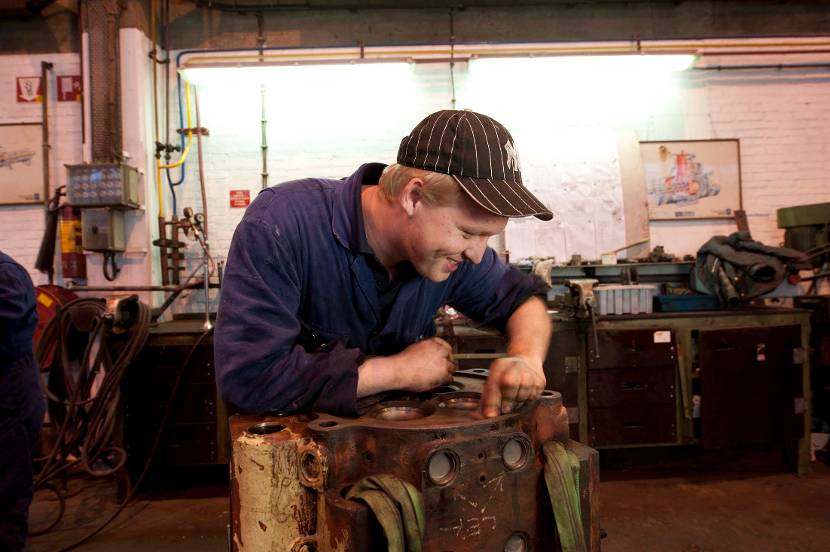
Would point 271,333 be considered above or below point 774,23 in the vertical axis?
below

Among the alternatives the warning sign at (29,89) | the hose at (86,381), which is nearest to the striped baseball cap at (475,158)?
the hose at (86,381)

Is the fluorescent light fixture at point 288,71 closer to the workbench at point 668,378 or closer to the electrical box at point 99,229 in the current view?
the electrical box at point 99,229

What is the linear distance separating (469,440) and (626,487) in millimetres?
2790

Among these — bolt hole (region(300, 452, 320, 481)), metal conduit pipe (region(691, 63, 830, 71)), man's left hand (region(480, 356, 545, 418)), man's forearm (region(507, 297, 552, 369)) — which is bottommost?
bolt hole (region(300, 452, 320, 481))

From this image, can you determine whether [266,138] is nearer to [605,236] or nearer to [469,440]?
[605,236]

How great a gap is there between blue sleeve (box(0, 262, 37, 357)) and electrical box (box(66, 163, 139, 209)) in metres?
1.39

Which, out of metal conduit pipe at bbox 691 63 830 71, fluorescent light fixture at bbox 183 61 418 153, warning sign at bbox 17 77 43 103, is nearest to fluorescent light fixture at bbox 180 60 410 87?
fluorescent light fixture at bbox 183 61 418 153

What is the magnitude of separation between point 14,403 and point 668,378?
3.05m

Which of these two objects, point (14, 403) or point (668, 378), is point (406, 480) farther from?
point (668, 378)

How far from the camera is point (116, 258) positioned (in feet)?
11.6

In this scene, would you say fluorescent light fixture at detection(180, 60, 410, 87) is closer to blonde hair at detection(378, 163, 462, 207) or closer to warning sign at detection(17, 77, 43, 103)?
warning sign at detection(17, 77, 43, 103)

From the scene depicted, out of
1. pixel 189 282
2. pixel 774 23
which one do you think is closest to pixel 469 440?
pixel 189 282

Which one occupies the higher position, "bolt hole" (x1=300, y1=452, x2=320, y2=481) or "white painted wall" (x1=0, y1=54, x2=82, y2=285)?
"white painted wall" (x1=0, y1=54, x2=82, y2=285)

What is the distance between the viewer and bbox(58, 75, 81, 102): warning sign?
3.67 meters
